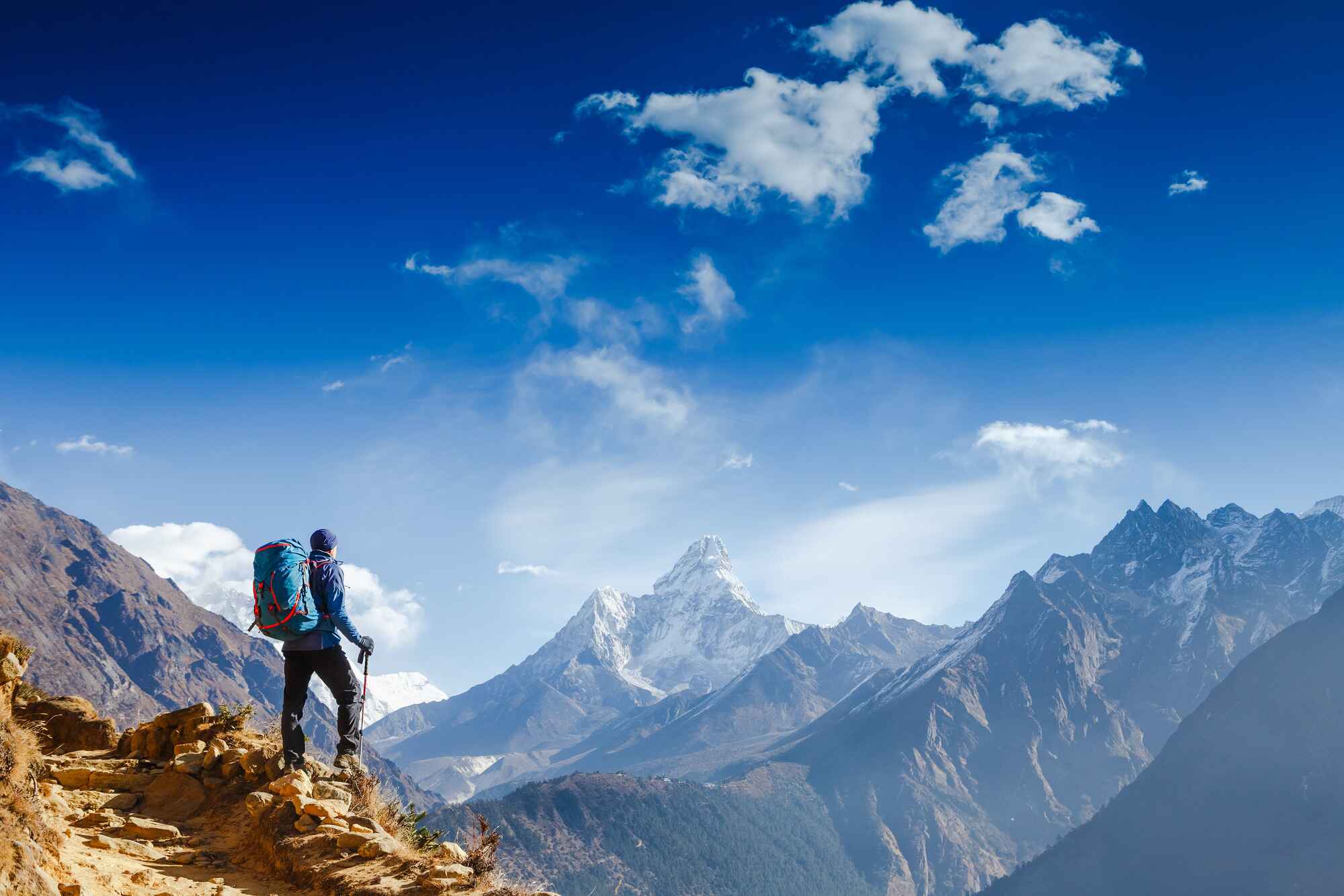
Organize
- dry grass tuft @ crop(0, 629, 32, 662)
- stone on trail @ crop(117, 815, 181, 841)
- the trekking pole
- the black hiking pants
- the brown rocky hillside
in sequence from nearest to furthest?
the brown rocky hillside < stone on trail @ crop(117, 815, 181, 841) < the black hiking pants < the trekking pole < dry grass tuft @ crop(0, 629, 32, 662)

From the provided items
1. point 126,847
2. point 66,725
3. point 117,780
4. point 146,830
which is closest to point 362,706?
point 146,830

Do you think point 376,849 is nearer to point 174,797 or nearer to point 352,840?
point 352,840

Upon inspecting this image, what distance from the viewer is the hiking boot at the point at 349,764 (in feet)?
41.1

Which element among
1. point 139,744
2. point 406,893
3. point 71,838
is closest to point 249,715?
point 139,744

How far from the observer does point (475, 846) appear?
992 centimetres

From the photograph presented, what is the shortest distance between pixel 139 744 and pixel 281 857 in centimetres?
607

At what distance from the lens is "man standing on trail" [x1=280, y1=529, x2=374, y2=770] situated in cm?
1241

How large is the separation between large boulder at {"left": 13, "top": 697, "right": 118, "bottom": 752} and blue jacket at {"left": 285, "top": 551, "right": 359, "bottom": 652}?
555 centimetres

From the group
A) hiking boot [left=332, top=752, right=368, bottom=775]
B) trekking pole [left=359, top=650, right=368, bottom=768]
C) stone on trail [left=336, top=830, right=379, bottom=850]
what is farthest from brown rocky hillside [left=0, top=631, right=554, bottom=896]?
trekking pole [left=359, top=650, right=368, bottom=768]

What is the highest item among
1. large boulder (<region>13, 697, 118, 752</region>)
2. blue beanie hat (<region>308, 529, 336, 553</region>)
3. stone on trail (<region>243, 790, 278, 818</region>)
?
blue beanie hat (<region>308, 529, 336, 553</region>)

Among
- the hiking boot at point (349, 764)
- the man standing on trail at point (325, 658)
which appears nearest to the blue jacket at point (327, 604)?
the man standing on trail at point (325, 658)

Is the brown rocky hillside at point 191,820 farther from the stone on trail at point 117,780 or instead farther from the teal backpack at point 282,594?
the teal backpack at point 282,594

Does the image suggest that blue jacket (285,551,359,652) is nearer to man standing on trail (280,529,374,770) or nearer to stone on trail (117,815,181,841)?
man standing on trail (280,529,374,770)

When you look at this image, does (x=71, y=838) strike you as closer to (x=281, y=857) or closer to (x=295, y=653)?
(x=281, y=857)
